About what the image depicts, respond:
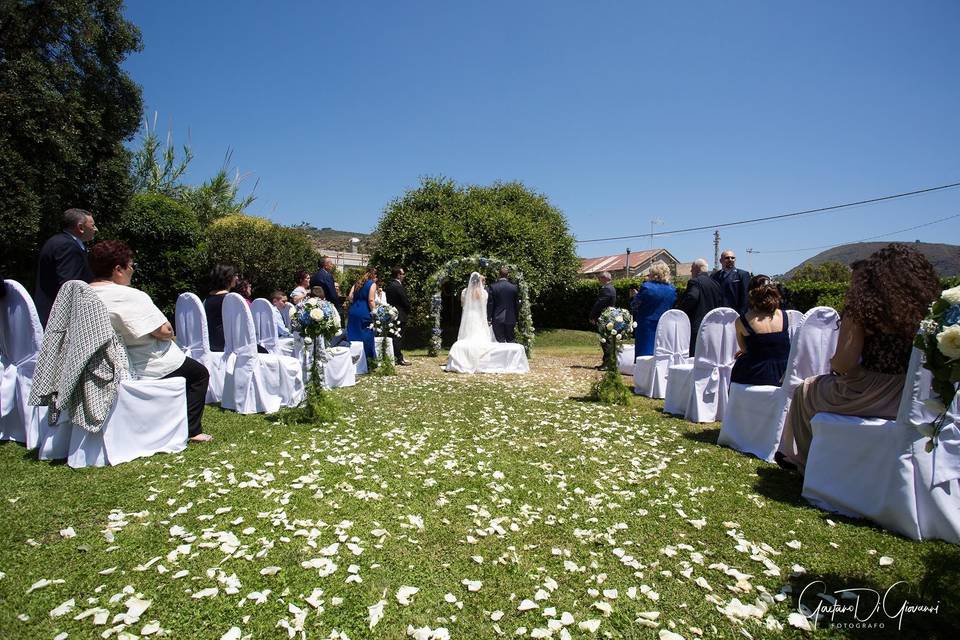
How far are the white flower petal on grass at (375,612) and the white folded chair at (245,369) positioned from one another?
15.4 feet

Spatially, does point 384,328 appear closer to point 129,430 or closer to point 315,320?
point 315,320

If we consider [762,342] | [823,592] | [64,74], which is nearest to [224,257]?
[64,74]

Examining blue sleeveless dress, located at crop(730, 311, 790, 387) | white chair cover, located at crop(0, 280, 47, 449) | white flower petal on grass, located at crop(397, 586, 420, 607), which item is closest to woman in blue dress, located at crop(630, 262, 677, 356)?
blue sleeveless dress, located at crop(730, 311, 790, 387)

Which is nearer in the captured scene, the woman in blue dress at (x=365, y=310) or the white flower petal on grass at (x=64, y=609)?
the white flower petal on grass at (x=64, y=609)

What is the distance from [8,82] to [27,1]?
310 centimetres

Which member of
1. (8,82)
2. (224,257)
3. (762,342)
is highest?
(8,82)

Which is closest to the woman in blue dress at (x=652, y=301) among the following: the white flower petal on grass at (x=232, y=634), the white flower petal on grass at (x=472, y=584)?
the white flower petal on grass at (x=472, y=584)

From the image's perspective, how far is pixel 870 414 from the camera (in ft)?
12.1

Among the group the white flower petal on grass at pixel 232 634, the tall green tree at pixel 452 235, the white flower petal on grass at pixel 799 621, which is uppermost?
the tall green tree at pixel 452 235

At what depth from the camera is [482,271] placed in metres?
16.2

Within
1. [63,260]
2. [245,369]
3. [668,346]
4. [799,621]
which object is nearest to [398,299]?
[245,369]

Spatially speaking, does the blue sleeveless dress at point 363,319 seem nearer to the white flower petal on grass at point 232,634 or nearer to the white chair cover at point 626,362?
the white chair cover at point 626,362

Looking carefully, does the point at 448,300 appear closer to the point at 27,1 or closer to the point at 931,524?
the point at 27,1

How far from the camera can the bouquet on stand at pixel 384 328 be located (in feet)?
33.9
